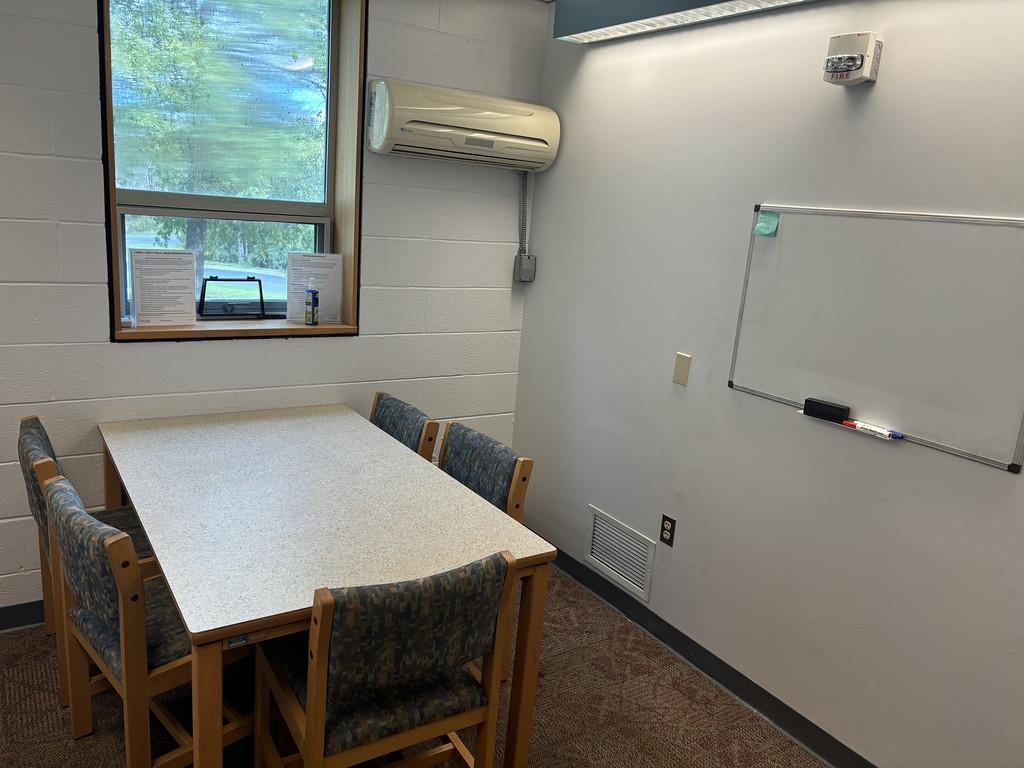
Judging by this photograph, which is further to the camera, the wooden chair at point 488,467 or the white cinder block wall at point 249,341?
the white cinder block wall at point 249,341

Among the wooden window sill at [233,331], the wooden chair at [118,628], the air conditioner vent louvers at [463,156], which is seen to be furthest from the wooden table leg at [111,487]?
the air conditioner vent louvers at [463,156]

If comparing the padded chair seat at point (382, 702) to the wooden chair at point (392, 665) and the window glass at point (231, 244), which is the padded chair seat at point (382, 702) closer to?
the wooden chair at point (392, 665)

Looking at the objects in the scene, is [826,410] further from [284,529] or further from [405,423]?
[284,529]

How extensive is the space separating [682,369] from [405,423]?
1074 mm

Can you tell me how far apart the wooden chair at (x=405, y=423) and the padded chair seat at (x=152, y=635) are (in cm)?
100

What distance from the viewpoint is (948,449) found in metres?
2.04

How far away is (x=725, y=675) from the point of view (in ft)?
9.04

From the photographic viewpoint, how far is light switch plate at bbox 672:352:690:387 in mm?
2820

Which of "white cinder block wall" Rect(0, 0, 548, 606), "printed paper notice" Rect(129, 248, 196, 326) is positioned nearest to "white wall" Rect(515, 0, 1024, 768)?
"white cinder block wall" Rect(0, 0, 548, 606)

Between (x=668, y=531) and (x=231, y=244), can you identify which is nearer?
(x=668, y=531)

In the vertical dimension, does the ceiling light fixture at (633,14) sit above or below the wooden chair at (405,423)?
above

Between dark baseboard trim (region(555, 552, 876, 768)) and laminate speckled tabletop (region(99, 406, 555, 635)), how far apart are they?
3.92ft

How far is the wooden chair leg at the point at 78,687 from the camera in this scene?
2.15 metres

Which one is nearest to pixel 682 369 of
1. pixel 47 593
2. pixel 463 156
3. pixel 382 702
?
pixel 463 156
